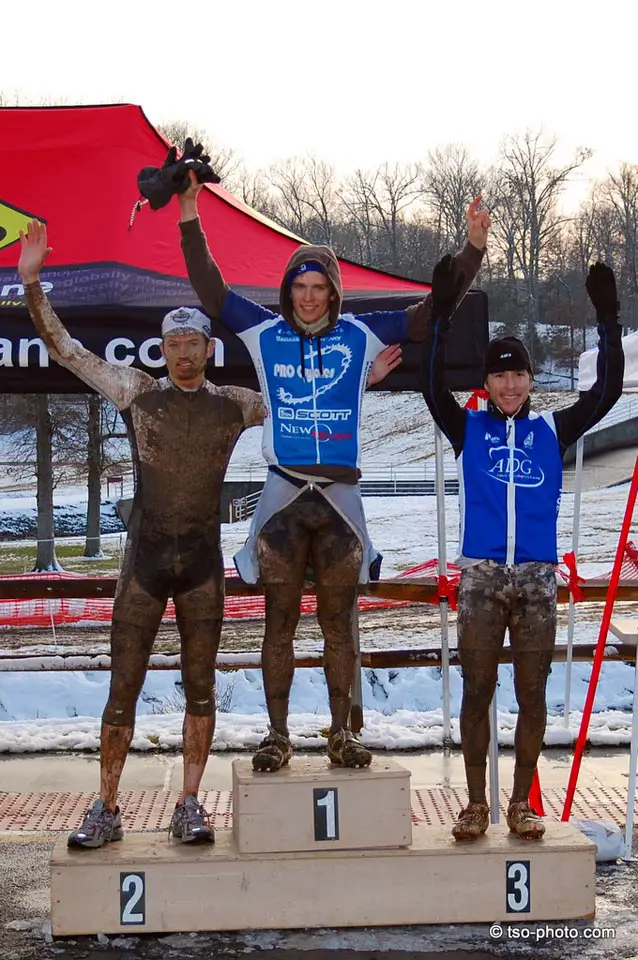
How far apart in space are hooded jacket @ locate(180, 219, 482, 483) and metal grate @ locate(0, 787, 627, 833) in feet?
7.16

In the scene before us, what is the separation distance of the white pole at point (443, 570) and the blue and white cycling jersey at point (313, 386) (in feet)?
5.18

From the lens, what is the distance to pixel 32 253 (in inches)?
193

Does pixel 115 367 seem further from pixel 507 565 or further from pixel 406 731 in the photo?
pixel 406 731

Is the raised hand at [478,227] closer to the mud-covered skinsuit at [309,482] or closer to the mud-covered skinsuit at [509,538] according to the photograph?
the mud-covered skinsuit at [309,482]

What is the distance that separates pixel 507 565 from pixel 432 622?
10020mm

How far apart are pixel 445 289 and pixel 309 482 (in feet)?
3.21

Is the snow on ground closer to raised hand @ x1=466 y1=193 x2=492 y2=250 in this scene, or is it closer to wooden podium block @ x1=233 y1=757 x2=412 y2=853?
wooden podium block @ x1=233 y1=757 x2=412 y2=853

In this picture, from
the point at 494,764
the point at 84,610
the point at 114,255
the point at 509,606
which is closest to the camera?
the point at 509,606

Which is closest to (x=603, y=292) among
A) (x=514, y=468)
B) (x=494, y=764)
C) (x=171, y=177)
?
(x=514, y=468)

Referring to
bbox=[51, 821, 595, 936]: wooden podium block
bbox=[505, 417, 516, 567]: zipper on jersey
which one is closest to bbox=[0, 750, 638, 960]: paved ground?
bbox=[51, 821, 595, 936]: wooden podium block

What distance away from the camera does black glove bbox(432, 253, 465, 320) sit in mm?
4809

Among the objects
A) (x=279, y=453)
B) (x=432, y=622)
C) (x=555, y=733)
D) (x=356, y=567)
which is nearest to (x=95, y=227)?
(x=279, y=453)

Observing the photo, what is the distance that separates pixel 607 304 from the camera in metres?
4.85

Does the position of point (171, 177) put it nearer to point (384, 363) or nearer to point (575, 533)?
point (384, 363)
